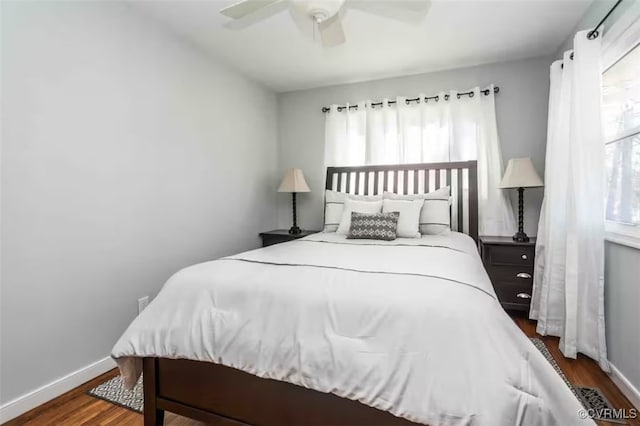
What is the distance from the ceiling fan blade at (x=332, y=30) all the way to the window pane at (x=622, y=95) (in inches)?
67.2

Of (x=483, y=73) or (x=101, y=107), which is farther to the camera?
(x=483, y=73)

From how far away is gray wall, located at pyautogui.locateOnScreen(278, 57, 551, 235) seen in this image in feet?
10.5

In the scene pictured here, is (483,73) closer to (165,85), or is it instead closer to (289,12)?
(289,12)

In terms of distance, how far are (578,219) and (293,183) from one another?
2573 millimetres

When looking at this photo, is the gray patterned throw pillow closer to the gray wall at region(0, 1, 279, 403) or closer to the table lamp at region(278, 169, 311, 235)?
the table lamp at region(278, 169, 311, 235)

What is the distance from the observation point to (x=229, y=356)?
1.33 meters

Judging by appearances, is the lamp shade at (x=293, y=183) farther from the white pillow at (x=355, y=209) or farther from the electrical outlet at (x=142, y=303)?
the electrical outlet at (x=142, y=303)

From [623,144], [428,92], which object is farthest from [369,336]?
[428,92]

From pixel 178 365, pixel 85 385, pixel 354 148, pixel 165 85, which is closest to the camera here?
pixel 178 365

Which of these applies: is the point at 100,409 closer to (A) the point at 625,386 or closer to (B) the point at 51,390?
(B) the point at 51,390

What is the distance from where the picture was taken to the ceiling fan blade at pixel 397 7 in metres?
1.85

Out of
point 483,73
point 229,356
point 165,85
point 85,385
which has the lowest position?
point 85,385

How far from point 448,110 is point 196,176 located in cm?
262

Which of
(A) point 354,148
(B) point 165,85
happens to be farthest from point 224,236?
(A) point 354,148
